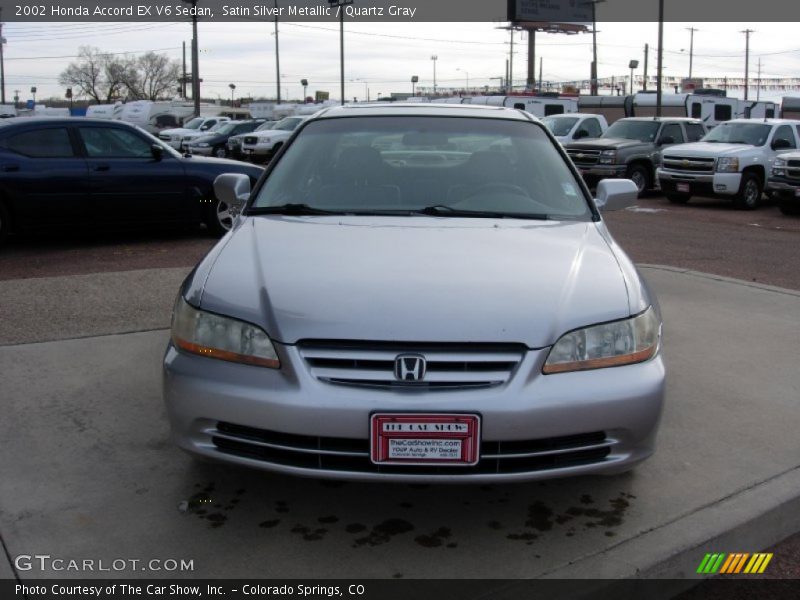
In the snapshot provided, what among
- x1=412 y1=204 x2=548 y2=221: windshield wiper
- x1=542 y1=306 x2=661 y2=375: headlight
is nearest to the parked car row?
x1=412 y1=204 x2=548 y2=221: windshield wiper

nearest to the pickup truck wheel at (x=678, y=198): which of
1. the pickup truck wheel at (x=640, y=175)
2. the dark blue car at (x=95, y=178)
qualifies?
the pickup truck wheel at (x=640, y=175)

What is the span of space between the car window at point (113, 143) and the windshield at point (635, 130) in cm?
1251

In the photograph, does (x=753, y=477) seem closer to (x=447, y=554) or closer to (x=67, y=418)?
(x=447, y=554)

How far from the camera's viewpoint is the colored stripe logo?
3.27m

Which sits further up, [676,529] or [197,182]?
[197,182]

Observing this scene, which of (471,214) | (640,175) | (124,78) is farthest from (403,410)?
(124,78)

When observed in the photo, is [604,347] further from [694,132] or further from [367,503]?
[694,132]

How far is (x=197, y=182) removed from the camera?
10.8m

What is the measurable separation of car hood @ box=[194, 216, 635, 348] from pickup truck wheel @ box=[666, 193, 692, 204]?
15011 millimetres

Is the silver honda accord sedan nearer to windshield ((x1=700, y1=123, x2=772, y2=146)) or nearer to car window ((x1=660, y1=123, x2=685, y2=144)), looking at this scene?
windshield ((x1=700, y1=123, x2=772, y2=146))

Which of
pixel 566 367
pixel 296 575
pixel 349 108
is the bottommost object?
pixel 296 575

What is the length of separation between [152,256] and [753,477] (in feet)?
24.5

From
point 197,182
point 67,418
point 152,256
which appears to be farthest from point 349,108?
point 197,182

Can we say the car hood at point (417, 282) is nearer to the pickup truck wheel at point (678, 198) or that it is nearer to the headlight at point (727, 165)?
the headlight at point (727, 165)
